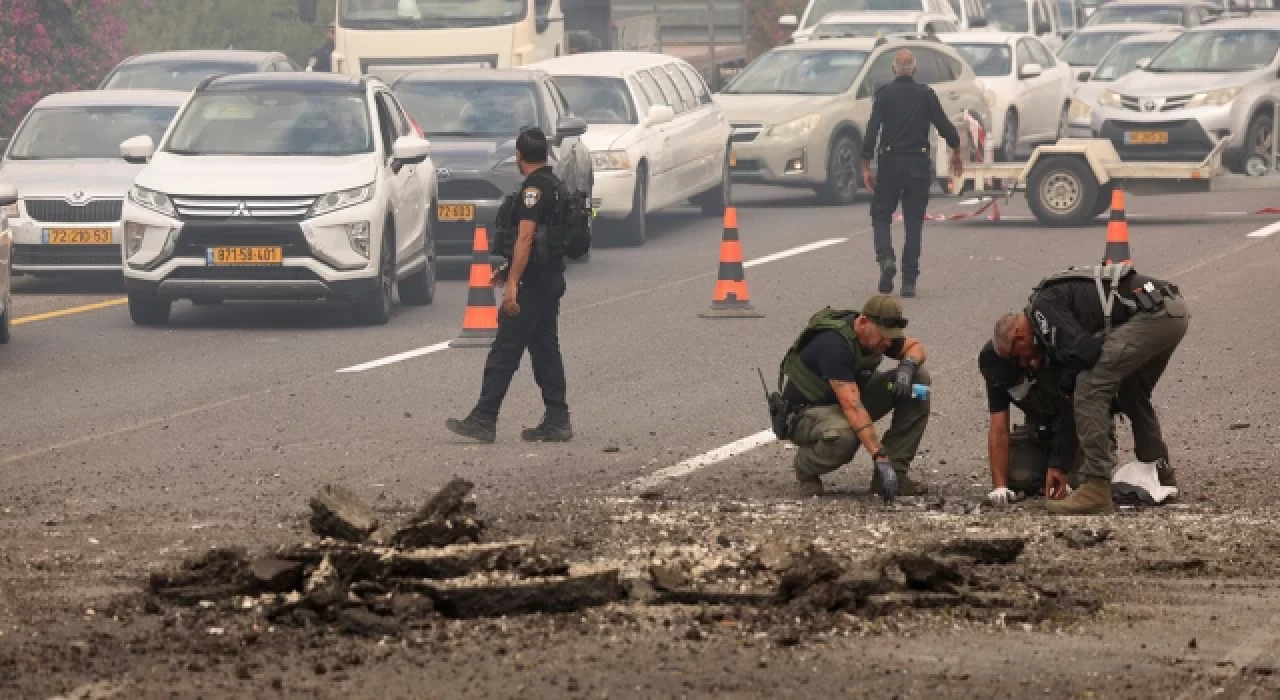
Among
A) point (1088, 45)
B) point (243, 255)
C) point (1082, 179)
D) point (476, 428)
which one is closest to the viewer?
point (476, 428)

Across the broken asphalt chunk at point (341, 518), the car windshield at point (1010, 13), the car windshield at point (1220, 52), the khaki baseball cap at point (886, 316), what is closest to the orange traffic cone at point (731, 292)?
the khaki baseball cap at point (886, 316)

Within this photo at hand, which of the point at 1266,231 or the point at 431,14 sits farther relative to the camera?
the point at 431,14

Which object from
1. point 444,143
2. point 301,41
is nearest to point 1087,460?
point 444,143

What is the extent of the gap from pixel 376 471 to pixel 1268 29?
65.4 ft

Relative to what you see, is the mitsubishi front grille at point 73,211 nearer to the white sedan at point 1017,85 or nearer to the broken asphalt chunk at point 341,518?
the broken asphalt chunk at point 341,518

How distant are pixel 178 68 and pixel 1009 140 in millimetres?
11380

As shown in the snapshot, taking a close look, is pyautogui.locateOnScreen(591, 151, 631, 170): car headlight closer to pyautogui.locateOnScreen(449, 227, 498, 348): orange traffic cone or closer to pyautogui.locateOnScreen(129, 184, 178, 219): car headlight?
pyautogui.locateOnScreen(129, 184, 178, 219): car headlight

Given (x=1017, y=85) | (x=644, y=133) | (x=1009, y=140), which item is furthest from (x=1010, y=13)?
(x=644, y=133)

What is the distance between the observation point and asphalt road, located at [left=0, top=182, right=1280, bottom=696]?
1145cm

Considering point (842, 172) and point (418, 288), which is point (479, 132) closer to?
point (418, 288)

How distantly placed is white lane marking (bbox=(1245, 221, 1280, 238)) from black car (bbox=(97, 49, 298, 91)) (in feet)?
33.1

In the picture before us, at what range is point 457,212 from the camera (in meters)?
21.9

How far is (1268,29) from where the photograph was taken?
29.5 metres

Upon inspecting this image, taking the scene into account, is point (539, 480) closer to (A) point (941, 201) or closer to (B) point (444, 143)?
(B) point (444, 143)
